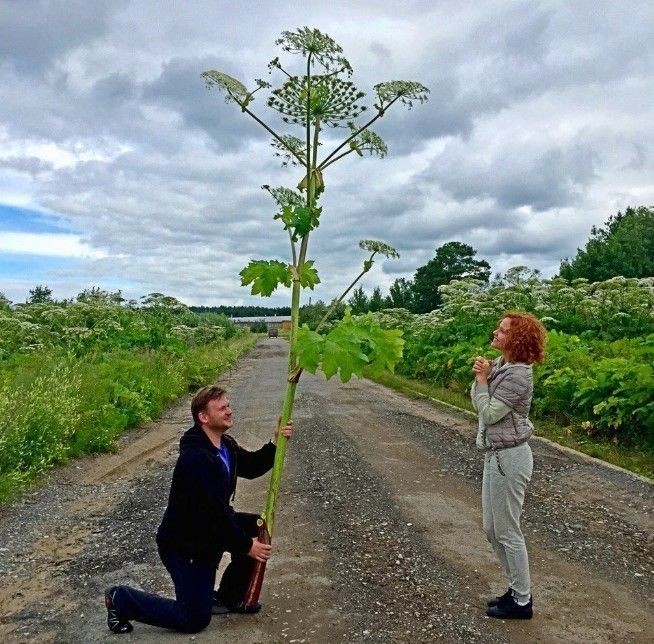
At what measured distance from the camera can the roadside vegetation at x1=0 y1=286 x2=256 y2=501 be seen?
8.31m

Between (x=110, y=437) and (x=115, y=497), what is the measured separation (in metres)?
2.61

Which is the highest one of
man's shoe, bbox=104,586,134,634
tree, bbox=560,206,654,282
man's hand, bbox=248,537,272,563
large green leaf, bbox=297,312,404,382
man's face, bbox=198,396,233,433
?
tree, bbox=560,206,654,282

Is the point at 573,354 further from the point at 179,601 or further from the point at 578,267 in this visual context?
the point at 578,267

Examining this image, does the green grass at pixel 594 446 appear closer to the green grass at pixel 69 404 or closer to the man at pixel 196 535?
the man at pixel 196 535

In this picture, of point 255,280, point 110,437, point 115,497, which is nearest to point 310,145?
point 255,280

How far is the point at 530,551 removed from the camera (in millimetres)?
5750

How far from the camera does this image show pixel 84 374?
11867mm

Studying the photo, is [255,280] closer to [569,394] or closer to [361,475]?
[361,475]

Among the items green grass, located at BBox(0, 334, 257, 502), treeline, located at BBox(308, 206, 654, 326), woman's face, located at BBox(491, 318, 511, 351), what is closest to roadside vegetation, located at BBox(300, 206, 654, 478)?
woman's face, located at BBox(491, 318, 511, 351)

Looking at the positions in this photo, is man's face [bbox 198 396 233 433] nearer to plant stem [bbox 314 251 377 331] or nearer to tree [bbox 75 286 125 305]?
plant stem [bbox 314 251 377 331]

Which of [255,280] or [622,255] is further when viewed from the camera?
[622,255]

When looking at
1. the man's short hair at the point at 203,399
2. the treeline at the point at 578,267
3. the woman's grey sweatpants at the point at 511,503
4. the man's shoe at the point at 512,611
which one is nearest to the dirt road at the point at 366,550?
the man's shoe at the point at 512,611

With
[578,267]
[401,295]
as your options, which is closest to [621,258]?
[578,267]

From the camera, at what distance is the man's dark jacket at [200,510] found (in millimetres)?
3975
